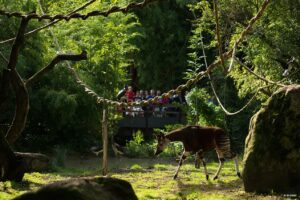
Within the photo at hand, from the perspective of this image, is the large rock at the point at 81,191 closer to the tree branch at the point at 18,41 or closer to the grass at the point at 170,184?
the tree branch at the point at 18,41

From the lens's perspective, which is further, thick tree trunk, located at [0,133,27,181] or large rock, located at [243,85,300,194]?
large rock, located at [243,85,300,194]

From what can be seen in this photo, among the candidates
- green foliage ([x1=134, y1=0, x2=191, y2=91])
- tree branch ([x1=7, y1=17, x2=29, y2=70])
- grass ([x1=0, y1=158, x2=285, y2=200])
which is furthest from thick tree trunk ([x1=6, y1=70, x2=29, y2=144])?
green foliage ([x1=134, y1=0, x2=191, y2=91])

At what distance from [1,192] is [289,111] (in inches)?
203

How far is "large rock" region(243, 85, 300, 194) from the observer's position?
31.1 feet

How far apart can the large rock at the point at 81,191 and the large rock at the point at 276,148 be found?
13.4 feet

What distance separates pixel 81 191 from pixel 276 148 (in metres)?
4.95

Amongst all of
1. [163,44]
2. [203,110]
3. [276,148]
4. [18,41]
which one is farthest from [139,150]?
[18,41]

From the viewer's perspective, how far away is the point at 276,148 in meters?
9.68

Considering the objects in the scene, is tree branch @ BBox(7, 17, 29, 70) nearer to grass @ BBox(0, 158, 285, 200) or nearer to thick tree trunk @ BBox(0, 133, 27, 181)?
thick tree trunk @ BBox(0, 133, 27, 181)

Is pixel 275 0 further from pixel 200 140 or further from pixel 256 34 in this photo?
pixel 200 140

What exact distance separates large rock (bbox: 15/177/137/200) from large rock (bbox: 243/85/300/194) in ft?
13.4

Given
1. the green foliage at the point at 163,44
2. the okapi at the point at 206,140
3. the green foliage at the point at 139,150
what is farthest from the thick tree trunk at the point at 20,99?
the green foliage at the point at 163,44

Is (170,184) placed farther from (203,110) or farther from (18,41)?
(203,110)

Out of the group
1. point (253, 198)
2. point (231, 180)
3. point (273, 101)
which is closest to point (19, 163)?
point (253, 198)
